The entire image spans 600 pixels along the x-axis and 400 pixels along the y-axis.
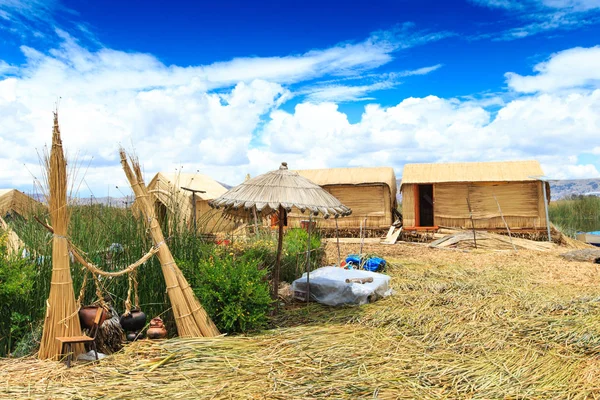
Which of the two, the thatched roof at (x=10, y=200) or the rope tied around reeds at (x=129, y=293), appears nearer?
the rope tied around reeds at (x=129, y=293)

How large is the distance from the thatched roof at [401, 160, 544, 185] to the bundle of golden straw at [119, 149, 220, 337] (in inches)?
451

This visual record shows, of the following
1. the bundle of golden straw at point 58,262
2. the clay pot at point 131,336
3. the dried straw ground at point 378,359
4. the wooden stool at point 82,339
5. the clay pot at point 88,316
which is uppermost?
the bundle of golden straw at point 58,262

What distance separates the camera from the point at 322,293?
6.45 meters

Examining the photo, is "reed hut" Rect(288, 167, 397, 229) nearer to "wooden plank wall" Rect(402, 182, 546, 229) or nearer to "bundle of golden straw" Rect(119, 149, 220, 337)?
"wooden plank wall" Rect(402, 182, 546, 229)

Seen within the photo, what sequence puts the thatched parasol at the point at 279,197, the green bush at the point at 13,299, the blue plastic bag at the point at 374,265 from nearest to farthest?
the green bush at the point at 13,299
the thatched parasol at the point at 279,197
the blue plastic bag at the point at 374,265

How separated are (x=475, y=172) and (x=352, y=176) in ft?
11.9

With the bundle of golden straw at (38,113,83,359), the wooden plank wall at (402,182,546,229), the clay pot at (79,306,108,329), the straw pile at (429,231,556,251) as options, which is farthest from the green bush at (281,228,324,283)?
the wooden plank wall at (402,182,546,229)

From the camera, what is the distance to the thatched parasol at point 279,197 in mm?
5172

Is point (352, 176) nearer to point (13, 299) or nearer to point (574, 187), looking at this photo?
point (13, 299)

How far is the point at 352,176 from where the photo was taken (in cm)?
1600

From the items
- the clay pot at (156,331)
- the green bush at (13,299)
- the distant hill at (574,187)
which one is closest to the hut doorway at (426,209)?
the clay pot at (156,331)

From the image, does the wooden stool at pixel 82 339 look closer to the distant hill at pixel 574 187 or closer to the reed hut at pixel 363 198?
the reed hut at pixel 363 198

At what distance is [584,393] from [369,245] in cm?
991

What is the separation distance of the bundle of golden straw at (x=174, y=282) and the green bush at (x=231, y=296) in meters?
0.20
